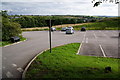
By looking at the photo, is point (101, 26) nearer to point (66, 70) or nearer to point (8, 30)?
point (8, 30)

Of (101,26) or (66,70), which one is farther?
(101,26)

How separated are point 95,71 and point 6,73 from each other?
4581mm

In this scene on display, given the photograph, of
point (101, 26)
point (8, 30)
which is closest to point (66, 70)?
point (8, 30)

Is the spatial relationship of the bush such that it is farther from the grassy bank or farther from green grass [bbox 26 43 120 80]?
the grassy bank

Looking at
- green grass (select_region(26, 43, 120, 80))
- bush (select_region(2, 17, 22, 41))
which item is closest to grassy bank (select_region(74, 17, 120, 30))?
bush (select_region(2, 17, 22, 41))

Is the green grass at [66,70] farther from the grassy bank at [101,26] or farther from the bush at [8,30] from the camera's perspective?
the grassy bank at [101,26]

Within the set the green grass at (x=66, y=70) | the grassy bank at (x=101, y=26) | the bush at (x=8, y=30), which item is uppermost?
→ the grassy bank at (x=101, y=26)

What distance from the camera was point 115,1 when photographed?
314 inches

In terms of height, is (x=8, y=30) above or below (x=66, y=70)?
above

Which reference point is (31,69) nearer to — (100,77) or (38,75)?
(38,75)

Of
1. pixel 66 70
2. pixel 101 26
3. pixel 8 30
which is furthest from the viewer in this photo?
pixel 101 26

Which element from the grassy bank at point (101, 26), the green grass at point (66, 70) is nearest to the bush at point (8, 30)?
the green grass at point (66, 70)

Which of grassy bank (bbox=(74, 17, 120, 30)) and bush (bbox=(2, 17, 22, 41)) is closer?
bush (bbox=(2, 17, 22, 41))

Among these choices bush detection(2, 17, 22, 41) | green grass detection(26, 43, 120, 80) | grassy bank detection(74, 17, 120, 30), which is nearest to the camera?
green grass detection(26, 43, 120, 80)
